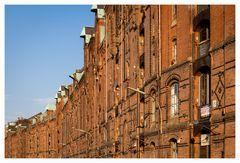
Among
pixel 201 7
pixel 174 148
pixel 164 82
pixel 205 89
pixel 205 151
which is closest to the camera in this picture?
pixel 205 151

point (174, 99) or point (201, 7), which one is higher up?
point (201, 7)

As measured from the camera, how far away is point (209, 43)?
24.7m

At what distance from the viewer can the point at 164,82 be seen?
29328 mm

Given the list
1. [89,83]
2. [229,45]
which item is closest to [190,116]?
A: [229,45]

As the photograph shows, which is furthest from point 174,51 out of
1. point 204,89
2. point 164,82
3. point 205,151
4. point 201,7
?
point 205,151

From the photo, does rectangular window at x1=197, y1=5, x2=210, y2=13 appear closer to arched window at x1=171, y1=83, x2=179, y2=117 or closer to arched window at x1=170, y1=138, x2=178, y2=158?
arched window at x1=171, y1=83, x2=179, y2=117

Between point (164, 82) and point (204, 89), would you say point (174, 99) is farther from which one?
point (204, 89)

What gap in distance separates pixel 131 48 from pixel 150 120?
27.7ft

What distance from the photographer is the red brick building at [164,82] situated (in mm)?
22719

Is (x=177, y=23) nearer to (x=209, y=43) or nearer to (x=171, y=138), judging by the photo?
(x=209, y=43)

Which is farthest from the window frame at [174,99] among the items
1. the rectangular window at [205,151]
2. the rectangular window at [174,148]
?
the rectangular window at [205,151]

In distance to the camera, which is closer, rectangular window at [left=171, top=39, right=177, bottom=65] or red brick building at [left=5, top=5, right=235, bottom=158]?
red brick building at [left=5, top=5, right=235, bottom=158]

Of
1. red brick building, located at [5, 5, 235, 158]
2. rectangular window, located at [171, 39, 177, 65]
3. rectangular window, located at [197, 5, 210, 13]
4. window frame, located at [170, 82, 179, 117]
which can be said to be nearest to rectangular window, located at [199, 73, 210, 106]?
red brick building, located at [5, 5, 235, 158]

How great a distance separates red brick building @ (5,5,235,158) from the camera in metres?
22.7
